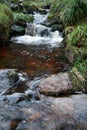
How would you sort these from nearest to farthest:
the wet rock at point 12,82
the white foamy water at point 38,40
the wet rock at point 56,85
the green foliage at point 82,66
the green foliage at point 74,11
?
the wet rock at point 56,85
the wet rock at point 12,82
the green foliage at point 82,66
the green foliage at point 74,11
the white foamy water at point 38,40

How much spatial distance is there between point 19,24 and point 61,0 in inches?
83.6

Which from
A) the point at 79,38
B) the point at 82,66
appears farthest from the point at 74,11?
the point at 82,66

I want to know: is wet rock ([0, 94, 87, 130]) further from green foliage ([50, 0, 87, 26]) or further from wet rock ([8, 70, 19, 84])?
green foliage ([50, 0, 87, 26])

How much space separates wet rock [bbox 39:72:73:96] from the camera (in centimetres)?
541

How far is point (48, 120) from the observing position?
14.5 feet

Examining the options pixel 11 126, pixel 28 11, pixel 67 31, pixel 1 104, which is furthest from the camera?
pixel 28 11

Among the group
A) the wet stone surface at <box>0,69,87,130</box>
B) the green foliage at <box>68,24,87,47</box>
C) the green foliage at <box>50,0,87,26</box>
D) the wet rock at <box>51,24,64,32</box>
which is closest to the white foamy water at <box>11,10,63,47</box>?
the wet rock at <box>51,24,64,32</box>

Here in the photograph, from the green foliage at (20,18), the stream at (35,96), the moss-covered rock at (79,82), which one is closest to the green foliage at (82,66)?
the moss-covered rock at (79,82)

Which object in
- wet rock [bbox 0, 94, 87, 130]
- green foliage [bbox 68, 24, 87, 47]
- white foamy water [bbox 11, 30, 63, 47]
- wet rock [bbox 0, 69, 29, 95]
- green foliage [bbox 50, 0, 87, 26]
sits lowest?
wet rock [bbox 0, 94, 87, 130]

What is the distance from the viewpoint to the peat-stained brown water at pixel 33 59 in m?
6.83

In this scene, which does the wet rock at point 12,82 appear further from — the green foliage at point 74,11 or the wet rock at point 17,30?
the wet rock at point 17,30

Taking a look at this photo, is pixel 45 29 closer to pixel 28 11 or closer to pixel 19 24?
pixel 19 24

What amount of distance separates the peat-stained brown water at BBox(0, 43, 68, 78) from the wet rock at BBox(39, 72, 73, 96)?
684 millimetres

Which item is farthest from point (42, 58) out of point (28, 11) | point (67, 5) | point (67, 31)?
point (28, 11)
